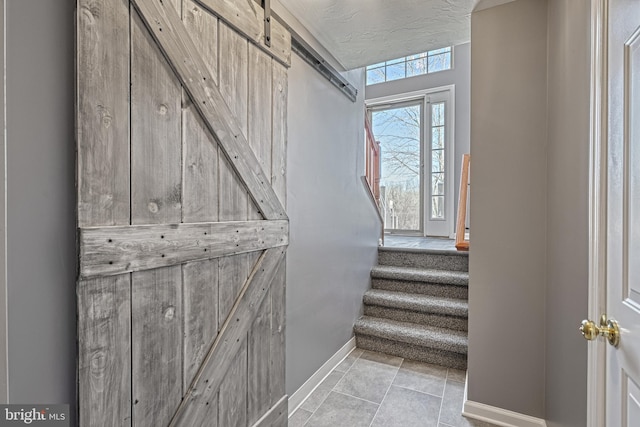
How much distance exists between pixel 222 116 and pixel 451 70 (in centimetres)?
420

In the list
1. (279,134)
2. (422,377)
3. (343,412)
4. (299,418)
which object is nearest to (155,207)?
(279,134)

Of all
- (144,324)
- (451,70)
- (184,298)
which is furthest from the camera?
(451,70)

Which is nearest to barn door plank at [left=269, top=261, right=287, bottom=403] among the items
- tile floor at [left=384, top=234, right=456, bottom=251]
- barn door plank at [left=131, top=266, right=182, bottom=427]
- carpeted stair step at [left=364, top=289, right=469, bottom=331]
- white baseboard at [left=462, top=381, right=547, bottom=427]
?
barn door plank at [left=131, top=266, right=182, bottom=427]

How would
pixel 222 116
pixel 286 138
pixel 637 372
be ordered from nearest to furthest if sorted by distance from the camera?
1. pixel 637 372
2. pixel 222 116
3. pixel 286 138

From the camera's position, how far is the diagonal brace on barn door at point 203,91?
1043mm

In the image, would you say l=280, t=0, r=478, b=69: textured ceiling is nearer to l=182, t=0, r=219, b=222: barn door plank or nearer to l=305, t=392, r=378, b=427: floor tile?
l=182, t=0, r=219, b=222: barn door plank

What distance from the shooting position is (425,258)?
3.13 metres

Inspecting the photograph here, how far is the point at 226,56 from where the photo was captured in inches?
52.0

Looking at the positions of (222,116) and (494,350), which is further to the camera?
(494,350)

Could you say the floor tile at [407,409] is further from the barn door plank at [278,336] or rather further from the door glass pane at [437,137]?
the door glass pane at [437,137]

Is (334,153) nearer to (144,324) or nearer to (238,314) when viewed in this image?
(238,314)

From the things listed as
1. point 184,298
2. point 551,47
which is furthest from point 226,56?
point 551,47

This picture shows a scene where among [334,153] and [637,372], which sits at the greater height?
[334,153]

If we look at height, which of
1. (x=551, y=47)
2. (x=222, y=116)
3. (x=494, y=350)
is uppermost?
(x=551, y=47)
